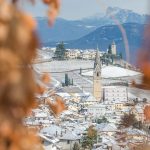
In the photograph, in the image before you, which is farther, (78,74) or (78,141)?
(78,74)

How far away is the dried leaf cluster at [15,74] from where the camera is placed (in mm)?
1039

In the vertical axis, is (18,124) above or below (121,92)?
below

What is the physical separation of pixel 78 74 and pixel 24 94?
12194cm

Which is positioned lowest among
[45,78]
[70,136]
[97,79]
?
[45,78]

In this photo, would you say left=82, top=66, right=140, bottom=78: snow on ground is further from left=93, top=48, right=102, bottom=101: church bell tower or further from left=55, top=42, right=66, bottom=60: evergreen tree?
left=93, top=48, right=102, bottom=101: church bell tower

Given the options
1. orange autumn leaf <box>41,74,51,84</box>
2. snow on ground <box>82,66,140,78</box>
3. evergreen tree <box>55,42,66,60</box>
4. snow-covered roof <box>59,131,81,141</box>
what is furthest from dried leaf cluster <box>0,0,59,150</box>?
evergreen tree <box>55,42,66,60</box>

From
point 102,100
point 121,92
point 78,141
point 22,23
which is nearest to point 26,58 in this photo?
point 22,23

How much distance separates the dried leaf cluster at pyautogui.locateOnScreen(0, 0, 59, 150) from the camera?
1039 millimetres

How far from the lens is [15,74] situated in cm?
104

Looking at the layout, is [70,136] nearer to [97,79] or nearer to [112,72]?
[97,79]

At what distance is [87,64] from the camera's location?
12938cm

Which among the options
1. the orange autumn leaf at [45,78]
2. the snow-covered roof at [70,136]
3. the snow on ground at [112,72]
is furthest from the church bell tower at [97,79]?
the orange autumn leaf at [45,78]

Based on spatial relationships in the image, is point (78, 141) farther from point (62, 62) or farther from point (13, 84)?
point (62, 62)

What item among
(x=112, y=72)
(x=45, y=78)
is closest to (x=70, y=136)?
(x=45, y=78)
